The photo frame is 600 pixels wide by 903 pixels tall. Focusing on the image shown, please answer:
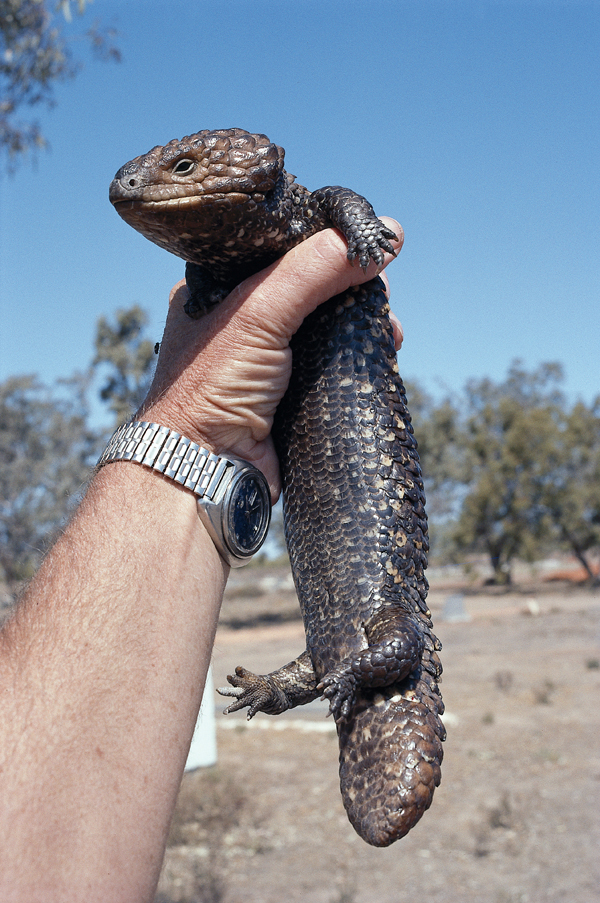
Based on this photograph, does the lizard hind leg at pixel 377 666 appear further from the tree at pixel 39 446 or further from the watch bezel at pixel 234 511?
the tree at pixel 39 446

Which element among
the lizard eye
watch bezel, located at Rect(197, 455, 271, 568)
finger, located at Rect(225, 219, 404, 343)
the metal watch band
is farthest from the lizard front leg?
the lizard eye

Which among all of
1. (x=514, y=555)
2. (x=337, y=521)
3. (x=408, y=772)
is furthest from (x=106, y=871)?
(x=514, y=555)

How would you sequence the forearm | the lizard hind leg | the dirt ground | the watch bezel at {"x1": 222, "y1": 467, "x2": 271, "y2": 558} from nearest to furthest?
the forearm, the lizard hind leg, the watch bezel at {"x1": 222, "y1": 467, "x2": 271, "y2": 558}, the dirt ground

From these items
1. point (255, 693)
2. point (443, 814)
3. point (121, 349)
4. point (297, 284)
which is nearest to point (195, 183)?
point (297, 284)

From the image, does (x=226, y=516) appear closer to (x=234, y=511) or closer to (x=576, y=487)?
(x=234, y=511)

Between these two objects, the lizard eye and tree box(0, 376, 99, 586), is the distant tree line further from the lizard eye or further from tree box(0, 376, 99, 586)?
the lizard eye
